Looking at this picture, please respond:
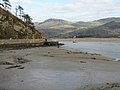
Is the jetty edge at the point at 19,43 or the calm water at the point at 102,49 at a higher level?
→ the jetty edge at the point at 19,43

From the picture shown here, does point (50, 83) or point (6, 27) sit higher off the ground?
point (6, 27)

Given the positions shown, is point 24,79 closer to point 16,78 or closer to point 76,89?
point 16,78

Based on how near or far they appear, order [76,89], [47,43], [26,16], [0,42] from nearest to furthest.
Answer: [76,89]
[0,42]
[47,43]
[26,16]

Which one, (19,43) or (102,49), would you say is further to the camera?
(102,49)

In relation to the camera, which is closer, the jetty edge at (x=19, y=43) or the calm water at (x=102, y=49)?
the calm water at (x=102, y=49)

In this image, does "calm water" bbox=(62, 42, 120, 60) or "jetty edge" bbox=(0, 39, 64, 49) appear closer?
"calm water" bbox=(62, 42, 120, 60)

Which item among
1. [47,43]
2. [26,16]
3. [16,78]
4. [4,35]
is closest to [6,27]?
[4,35]

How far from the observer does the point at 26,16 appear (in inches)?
5374

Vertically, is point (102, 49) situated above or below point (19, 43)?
below

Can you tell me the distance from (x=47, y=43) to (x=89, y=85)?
263 ft

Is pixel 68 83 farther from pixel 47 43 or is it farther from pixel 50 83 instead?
pixel 47 43

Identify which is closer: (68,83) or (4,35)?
(68,83)

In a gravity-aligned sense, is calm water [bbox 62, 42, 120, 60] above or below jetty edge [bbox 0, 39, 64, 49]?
below

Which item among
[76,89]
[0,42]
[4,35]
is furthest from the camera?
[4,35]
